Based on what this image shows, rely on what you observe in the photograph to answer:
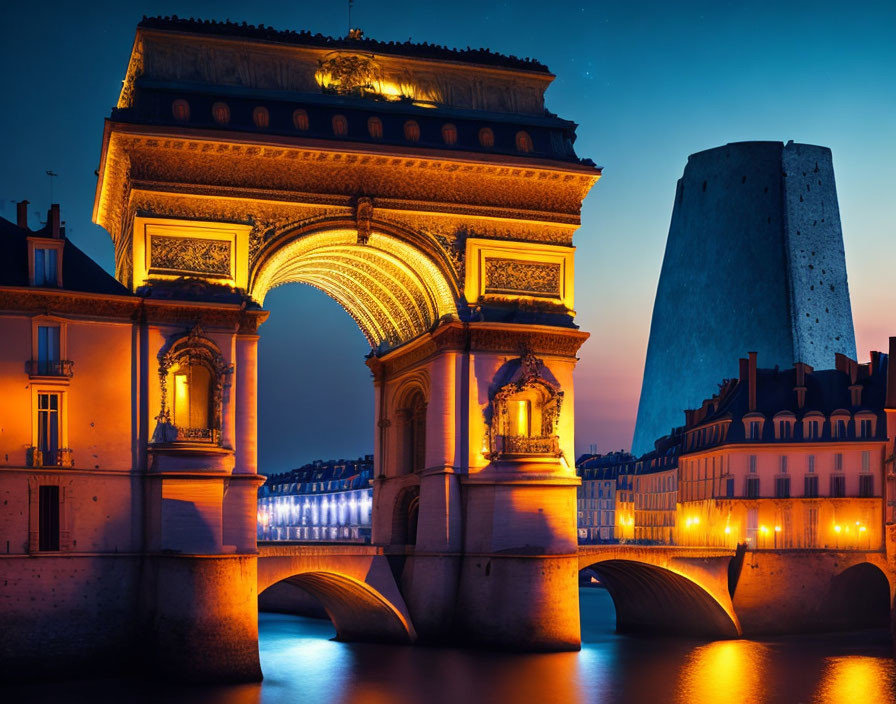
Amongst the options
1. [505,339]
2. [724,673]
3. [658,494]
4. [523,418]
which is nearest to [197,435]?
[505,339]

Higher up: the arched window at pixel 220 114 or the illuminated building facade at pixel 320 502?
the arched window at pixel 220 114

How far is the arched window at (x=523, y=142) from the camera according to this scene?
2088 inches

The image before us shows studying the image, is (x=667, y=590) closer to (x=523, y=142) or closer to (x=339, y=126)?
(x=523, y=142)

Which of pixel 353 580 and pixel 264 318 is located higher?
pixel 264 318

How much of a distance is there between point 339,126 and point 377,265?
6262 millimetres

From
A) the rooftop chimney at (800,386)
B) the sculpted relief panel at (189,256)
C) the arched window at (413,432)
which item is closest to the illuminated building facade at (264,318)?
the sculpted relief panel at (189,256)

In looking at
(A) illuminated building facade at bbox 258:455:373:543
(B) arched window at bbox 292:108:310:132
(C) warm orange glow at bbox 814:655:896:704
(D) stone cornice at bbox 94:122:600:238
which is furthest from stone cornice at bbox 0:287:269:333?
(A) illuminated building facade at bbox 258:455:373:543

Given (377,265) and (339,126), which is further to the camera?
(377,265)

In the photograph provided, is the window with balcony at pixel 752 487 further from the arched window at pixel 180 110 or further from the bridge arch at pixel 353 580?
the arched window at pixel 180 110

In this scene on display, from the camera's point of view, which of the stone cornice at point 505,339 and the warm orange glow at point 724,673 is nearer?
the warm orange glow at point 724,673

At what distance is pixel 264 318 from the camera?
49.9 m

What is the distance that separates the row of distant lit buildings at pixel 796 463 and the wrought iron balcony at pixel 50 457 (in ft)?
111

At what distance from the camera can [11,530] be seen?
149 ft

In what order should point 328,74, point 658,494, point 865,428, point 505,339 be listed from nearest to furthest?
point 328,74 → point 505,339 → point 865,428 → point 658,494
